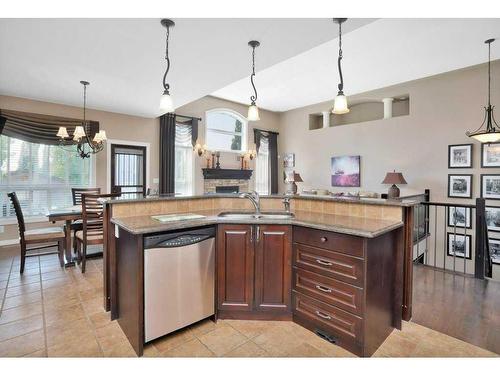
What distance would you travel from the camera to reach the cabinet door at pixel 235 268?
85.5 inches

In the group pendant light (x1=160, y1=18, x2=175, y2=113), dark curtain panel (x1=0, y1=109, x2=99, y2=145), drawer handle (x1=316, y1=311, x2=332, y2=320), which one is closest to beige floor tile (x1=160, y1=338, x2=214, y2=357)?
drawer handle (x1=316, y1=311, x2=332, y2=320)

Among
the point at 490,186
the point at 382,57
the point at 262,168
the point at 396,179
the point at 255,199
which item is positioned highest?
the point at 382,57

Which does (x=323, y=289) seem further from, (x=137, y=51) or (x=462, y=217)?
(x=462, y=217)

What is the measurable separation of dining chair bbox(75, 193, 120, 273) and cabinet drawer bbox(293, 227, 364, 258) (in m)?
2.48

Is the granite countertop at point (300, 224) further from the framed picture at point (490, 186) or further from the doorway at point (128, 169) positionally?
the framed picture at point (490, 186)

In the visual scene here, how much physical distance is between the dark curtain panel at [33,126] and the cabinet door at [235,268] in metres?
4.49

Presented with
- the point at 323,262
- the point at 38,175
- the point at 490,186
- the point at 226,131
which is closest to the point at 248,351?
the point at 323,262

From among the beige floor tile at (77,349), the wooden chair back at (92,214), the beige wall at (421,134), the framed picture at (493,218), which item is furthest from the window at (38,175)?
the framed picture at (493,218)

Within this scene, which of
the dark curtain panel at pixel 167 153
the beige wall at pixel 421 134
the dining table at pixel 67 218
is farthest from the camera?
the dark curtain panel at pixel 167 153

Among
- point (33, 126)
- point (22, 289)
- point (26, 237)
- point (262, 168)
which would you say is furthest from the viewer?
point (262, 168)

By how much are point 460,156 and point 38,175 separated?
8.07 metres

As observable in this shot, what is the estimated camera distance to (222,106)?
709 centimetres

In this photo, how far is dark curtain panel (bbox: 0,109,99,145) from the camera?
4.43 meters
